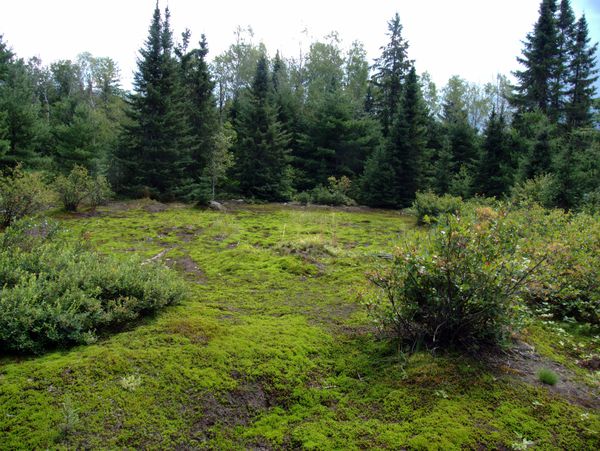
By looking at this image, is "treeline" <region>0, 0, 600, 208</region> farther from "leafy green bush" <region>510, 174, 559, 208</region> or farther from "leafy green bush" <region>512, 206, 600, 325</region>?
"leafy green bush" <region>512, 206, 600, 325</region>

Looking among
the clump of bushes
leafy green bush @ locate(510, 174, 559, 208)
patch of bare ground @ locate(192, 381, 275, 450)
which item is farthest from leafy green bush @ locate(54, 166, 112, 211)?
leafy green bush @ locate(510, 174, 559, 208)

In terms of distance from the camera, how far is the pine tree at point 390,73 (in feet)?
98.6

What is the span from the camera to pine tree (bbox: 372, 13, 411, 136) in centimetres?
3005

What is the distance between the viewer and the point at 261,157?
22.6 m

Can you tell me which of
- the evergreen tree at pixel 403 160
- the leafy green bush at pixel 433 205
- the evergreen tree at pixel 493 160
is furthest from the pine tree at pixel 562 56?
the leafy green bush at pixel 433 205

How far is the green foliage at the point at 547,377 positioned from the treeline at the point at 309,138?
11.4 meters

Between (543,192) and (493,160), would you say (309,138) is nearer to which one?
(493,160)

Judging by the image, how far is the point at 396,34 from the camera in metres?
32.9

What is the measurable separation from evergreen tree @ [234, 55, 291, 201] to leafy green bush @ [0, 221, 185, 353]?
16.8 meters

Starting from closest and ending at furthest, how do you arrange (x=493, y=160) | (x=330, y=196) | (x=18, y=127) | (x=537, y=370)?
(x=537, y=370), (x=18, y=127), (x=493, y=160), (x=330, y=196)

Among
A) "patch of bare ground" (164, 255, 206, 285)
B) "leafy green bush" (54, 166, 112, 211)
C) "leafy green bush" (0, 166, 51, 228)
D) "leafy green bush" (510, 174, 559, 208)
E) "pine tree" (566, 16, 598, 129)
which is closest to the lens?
"patch of bare ground" (164, 255, 206, 285)

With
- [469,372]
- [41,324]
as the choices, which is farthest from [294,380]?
[41,324]

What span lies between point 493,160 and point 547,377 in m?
19.1

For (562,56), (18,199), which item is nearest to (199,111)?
(18,199)
